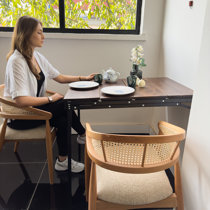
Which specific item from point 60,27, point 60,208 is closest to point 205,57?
point 60,208

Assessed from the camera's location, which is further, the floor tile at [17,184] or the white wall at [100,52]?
the white wall at [100,52]

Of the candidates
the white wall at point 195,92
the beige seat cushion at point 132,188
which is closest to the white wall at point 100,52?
the white wall at point 195,92

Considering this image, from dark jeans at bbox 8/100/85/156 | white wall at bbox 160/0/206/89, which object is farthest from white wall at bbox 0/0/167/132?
dark jeans at bbox 8/100/85/156

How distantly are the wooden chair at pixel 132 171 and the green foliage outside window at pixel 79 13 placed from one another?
1518 mm

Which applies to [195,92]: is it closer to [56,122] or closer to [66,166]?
[56,122]

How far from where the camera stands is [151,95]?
4.12ft

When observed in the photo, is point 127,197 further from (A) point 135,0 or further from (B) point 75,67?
(A) point 135,0

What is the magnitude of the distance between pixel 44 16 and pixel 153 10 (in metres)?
1.13

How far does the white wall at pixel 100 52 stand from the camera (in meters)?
1.92

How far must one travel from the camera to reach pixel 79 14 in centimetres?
199

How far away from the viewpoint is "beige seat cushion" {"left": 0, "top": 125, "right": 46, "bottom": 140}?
135cm

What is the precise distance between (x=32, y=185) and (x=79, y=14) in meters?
1.71

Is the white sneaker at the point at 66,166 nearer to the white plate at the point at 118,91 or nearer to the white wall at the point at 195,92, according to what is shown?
the white plate at the point at 118,91

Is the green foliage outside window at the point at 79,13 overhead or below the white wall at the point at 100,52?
overhead
